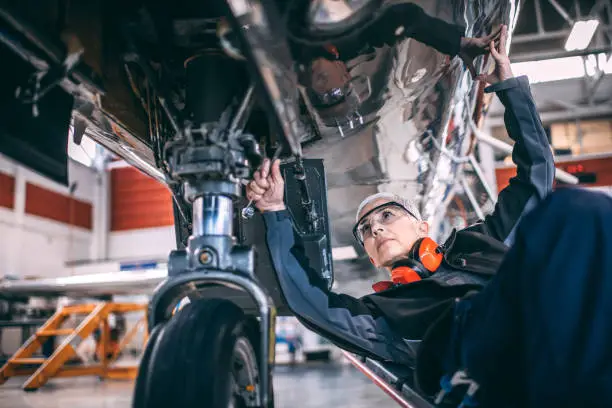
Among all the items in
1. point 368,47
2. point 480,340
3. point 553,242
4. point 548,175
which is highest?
point 368,47

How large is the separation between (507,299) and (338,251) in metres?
2.64

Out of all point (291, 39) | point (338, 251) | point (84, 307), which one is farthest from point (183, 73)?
point (84, 307)

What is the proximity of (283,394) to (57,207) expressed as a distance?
11618mm

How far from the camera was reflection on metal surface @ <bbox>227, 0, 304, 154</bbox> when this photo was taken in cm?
80

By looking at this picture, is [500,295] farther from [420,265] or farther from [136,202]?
[136,202]

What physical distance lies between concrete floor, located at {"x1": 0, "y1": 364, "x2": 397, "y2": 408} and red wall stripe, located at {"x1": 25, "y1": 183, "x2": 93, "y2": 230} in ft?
27.3

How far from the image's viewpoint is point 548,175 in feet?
4.84

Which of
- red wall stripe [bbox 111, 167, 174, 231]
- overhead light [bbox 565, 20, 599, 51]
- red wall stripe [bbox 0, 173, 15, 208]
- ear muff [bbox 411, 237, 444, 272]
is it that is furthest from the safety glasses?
red wall stripe [bbox 111, 167, 174, 231]

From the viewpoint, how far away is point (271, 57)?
0.90 metres

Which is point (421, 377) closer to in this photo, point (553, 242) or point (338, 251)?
point (553, 242)

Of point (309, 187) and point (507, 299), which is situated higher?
point (309, 187)

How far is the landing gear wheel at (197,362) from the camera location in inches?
30.1

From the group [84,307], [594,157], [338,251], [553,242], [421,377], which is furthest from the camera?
[594,157]

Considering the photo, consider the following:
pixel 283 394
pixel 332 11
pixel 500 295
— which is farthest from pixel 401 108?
pixel 283 394
